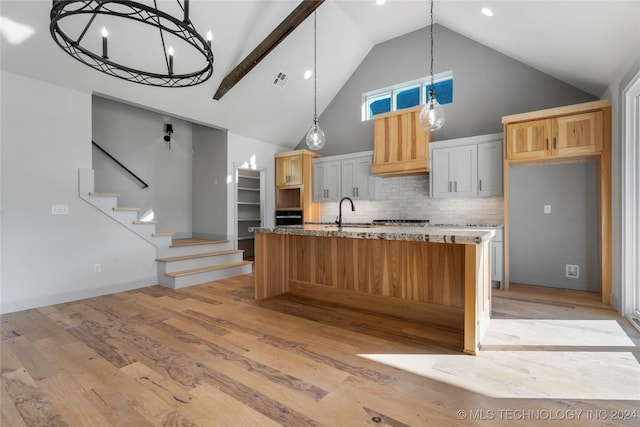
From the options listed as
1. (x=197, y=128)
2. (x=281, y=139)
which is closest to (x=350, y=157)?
(x=281, y=139)

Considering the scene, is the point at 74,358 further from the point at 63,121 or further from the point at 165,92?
the point at 165,92

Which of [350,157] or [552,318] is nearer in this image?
[552,318]

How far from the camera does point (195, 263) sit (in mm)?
4754

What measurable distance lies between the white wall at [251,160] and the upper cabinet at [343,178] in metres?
1.02

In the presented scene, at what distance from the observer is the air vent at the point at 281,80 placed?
5299 millimetres

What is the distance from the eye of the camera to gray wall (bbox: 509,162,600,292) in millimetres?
4039

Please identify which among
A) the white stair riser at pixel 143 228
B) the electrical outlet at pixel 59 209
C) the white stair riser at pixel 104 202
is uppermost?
the white stair riser at pixel 104 202

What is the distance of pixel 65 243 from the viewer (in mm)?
3580

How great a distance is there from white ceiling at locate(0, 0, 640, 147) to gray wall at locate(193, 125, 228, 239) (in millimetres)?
583

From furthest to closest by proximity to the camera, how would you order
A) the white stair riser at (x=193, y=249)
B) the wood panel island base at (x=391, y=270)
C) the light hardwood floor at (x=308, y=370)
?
the white stair riser at (x=193, y=249) < the wood panel island base at (x=391, y=270) < the light hardwood floor at (x=308, y=370)

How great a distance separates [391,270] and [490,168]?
8.51ft

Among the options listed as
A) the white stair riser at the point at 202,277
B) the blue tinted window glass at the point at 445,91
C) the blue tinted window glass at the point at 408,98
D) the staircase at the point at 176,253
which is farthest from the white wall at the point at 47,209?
the blue tinted window glass at the point at 445,91

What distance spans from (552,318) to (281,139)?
5.66 meters

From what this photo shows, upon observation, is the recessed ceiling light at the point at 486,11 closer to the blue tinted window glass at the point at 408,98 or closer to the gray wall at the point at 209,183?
the blue tinted window glass at the point at 408,98
